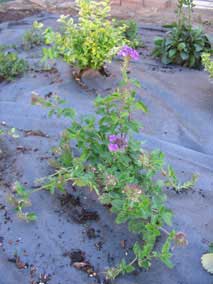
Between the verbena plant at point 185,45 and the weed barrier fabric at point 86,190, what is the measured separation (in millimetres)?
100

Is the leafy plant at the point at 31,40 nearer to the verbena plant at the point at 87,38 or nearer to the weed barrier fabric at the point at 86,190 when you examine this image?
the weed barrier fabric at the point at 86,190

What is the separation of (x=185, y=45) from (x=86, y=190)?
213cm

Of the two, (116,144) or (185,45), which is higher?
(116,144)

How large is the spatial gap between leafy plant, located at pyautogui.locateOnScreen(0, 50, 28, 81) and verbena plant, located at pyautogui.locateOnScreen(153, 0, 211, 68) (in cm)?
125

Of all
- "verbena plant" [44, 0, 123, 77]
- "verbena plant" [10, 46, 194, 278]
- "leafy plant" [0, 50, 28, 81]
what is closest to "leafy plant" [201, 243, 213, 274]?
"verbena plant" [10, 46, 194, 278]

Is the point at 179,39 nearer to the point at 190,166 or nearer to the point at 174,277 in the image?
the point at 190,166

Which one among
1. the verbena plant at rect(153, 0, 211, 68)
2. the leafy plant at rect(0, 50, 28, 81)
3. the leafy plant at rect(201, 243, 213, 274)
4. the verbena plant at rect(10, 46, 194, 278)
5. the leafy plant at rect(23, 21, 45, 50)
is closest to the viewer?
the verbena plant at rect(10, 46, 194, 278)

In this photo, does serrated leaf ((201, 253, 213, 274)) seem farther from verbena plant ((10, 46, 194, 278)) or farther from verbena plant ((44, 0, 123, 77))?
verbena plant ((44, 0, 123, 77))

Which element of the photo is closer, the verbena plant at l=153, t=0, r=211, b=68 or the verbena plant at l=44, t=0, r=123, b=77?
the verbena plant at l=44, t=0, r=123, b=77

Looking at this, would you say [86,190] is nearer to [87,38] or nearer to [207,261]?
[207,261]

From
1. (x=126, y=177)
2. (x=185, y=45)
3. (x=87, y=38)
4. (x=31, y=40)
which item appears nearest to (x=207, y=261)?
(x=126, y=177)

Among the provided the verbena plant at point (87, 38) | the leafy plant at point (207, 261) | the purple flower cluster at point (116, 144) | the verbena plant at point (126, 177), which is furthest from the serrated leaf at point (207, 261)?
the verbena plant at point (87, 38)

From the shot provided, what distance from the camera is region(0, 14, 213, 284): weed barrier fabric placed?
194 centimetres

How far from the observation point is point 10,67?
12.2ft
